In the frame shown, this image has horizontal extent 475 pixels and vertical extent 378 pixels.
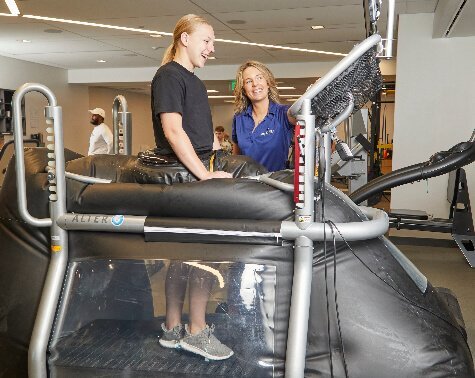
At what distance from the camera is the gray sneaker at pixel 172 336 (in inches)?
62.5

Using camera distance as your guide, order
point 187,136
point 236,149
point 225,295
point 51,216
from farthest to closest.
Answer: point 236,149 → point 187,136 → point 51,216 → point 225,295

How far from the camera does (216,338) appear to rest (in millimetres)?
1568

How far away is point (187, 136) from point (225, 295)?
59cm

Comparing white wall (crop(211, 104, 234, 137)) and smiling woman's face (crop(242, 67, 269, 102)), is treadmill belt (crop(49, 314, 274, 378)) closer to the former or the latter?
smiling woman's face (crop(242, 67, 269, 102))

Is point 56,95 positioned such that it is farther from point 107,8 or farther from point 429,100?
point 429,100

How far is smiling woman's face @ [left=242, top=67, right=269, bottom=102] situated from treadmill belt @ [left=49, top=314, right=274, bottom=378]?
125cm

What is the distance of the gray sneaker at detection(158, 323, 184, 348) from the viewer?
5.21 feet

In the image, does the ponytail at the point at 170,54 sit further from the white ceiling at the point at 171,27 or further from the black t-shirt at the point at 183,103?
the white ceiling at the point at 171,27

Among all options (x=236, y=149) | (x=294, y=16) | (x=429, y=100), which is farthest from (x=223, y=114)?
(x=236, y=149)

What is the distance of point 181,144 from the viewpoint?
1751 mm

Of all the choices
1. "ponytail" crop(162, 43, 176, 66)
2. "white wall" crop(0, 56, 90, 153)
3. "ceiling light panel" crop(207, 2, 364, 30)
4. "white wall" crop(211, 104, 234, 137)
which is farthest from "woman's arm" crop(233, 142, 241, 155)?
"white wall" crop(211, 104, 234, 137)

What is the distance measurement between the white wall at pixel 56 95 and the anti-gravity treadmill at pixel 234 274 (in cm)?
715

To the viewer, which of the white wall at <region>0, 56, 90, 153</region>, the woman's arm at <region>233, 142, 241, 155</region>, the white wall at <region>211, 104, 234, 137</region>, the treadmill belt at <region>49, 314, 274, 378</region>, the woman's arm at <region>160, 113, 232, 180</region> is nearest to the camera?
the treadmill belt at <region>49, 314, 274, 378</region>

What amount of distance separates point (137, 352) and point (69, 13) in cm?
510
